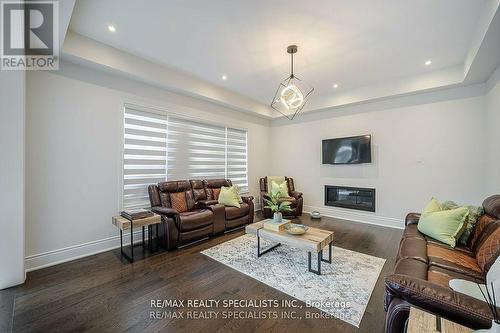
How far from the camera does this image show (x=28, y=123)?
8.80ft

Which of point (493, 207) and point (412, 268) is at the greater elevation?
point (493, 207)

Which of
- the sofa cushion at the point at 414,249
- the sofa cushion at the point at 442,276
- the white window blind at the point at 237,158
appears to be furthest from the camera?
the white window blind at the point at 237,158

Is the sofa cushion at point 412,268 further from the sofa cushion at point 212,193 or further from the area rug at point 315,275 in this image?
the sofa cushion at point 212,193

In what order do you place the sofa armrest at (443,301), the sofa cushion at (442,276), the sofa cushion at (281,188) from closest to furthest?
the sofa armrest at (443,301)
the sofa cushion at (442,276)
the sofa cushion at (281,188)

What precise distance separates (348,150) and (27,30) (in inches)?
228

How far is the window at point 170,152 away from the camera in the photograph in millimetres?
3648

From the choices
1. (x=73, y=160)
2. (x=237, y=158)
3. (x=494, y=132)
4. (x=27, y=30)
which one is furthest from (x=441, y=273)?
(x=27, y=30)

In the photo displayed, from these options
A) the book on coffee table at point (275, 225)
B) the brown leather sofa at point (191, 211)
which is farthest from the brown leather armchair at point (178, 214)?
the book on coffee table at point (275, 225)

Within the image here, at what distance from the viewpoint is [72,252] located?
2.98m

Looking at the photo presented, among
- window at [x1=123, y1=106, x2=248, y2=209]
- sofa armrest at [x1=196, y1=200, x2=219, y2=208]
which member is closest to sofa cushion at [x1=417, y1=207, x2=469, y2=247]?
sofa armrest at [x1=196, y1=200, x2=219, y2=208]

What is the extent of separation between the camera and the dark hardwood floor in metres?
1.76

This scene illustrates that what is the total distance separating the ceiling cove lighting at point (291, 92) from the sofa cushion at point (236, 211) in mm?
2168

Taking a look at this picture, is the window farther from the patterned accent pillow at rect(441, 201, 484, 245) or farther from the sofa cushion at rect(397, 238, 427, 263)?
the patterned accent pillow at rect(441, 201, 484, 245)

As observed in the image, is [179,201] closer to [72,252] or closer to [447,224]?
[72,252]
